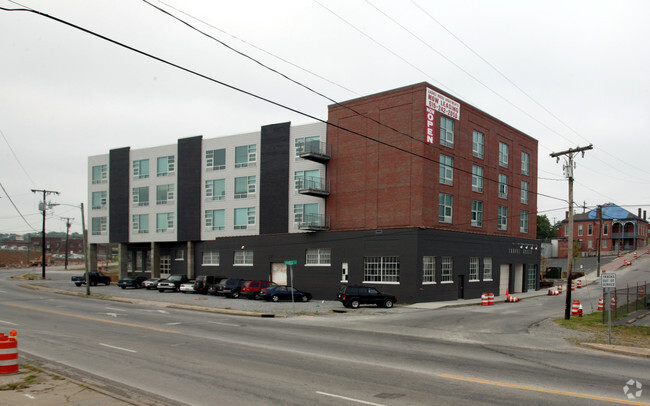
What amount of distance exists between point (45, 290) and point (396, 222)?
35.7m

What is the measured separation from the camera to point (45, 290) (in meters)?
48.9

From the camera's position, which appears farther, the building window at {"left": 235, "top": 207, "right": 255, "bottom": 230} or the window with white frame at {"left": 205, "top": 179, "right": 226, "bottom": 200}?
the window with white frame at {"left": 205, "top": 179, "right": 226, "bottom": 200}

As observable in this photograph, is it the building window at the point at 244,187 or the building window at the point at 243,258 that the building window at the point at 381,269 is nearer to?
the building window at the point at 243,258

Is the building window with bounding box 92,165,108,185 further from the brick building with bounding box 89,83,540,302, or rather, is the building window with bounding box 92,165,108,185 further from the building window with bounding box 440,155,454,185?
the building window with bounding box 440,155,454,185

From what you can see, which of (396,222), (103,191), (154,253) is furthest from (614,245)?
(103,191)

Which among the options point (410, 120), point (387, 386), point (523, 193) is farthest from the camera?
point (523, 193)

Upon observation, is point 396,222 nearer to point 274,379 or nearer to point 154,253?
point 274,379

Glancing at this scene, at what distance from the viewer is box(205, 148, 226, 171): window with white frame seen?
5238cm

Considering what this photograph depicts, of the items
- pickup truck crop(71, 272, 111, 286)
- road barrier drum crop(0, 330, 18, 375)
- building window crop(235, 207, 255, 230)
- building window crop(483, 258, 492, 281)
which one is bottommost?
pickup truck crop(71, 272, 111, 286)

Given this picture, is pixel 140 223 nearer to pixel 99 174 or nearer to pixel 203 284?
pixel 99 174

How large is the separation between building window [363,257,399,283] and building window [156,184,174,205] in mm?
27226

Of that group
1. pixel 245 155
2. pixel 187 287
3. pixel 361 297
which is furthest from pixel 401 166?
pixel 187 287

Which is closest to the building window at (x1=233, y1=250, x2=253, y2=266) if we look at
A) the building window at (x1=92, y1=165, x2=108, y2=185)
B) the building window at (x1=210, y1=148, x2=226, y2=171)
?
the building window at (x1=210, y1=148, x2=226, y2=171)

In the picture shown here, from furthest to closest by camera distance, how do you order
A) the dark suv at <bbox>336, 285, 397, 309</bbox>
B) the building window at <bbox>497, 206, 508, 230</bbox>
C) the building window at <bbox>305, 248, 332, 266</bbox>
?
the building window at <bbox>497, 206, 508, 230</bbox>, the building window at <bbox>305, 248, 332, 266</bbox>, the dark suv at <bbox>336, 285, 397, 309</bbox>
